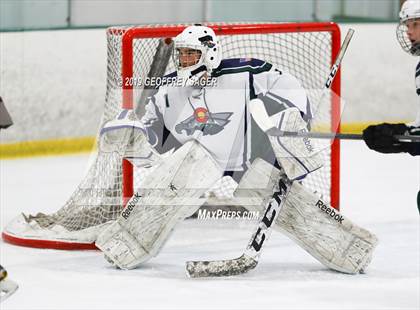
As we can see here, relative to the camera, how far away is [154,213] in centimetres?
490

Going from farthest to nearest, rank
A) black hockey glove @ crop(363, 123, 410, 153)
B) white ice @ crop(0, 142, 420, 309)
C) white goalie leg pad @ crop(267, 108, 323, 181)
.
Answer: white goalie leg pad @ crop(267, 108, 323, 181), white ice @ crop(0, 142, 420, 309), black hockey glove @ crop(363, 123, 410, 153)

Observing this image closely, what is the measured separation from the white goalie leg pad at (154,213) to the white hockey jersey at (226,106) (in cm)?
16

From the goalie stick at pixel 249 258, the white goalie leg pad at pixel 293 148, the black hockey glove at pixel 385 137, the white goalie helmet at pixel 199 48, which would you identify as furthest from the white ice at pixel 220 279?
the white goalie helmet at pixel 199 48

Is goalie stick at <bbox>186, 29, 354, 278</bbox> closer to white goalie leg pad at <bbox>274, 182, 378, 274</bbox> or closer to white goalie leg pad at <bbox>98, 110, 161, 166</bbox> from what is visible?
white goalie leg pad at <bbox>274, 182, 378, 274</bbox>

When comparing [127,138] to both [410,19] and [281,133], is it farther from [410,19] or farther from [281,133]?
[410,19]

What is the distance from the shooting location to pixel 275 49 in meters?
6.36

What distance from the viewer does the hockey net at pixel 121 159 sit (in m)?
5.29

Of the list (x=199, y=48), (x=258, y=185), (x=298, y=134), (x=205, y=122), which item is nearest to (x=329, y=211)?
(x=258, y=185)

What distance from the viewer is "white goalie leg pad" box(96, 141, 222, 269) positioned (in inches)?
193

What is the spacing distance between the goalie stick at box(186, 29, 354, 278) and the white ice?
0.03m

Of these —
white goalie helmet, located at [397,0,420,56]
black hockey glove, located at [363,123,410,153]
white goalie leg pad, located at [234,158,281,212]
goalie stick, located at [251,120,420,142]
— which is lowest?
white goalie leg pad, located at [234,158,281,212]

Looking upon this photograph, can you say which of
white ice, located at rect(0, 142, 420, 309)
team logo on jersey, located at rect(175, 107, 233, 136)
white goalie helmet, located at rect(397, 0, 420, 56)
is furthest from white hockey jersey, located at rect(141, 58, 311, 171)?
white goalie helmet, located at rect(397, 0, 420, 56)

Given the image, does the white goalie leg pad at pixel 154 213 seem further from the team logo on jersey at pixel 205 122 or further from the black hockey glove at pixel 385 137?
the black hockey glove at pixel 385 137

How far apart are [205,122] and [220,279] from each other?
23.0 inches
